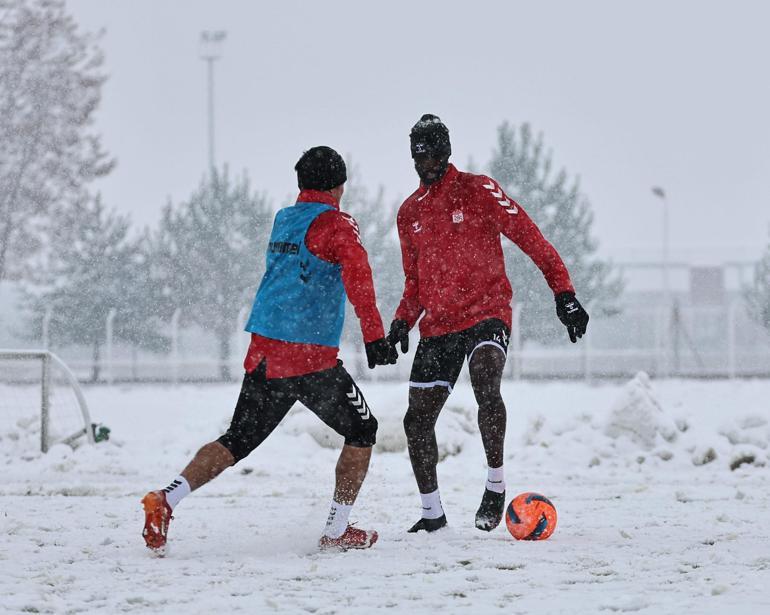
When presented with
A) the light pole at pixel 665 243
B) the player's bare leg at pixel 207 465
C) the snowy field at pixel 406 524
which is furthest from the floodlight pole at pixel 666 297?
the player's bare leg at pixel 207 465

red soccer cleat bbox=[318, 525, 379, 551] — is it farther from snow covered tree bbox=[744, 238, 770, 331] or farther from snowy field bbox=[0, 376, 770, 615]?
snow covered tree bbox=[744, 238, 770, 331]

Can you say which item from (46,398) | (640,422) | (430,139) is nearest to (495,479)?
(430,139)

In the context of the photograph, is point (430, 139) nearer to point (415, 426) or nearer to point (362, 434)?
point (415, 426)

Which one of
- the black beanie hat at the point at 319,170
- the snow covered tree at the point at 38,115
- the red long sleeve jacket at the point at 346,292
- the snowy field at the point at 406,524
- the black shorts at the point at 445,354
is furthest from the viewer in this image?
the snow covered tree at the point at 38,115

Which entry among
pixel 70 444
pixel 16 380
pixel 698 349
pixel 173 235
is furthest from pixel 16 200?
pixel 70 444

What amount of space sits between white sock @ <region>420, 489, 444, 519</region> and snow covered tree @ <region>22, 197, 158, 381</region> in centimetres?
2158

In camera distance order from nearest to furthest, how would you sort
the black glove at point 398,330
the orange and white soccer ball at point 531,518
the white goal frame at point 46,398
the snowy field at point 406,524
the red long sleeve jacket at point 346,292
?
the snowy field at point 406,524 → the red long sleeve jacket at point 346,292 → the orange and white soccer ball at point 531,518 → the black glove at point 398,330 → the white goal frame at point 46,398

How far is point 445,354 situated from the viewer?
16.5 feet

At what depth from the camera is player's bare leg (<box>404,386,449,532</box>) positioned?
501 centimetres

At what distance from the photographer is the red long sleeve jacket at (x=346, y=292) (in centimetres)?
434

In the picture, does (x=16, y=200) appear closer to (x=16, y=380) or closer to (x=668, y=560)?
(x=16, y=380)

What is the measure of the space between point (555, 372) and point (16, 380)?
9697 mm

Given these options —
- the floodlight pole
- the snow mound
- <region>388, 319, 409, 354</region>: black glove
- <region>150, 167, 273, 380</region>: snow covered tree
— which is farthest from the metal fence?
<region>388, 319, 409, 354</region>: black glove

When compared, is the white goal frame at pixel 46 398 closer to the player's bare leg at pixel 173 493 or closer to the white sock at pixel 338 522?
the player's bare leg at pixel 173 493
